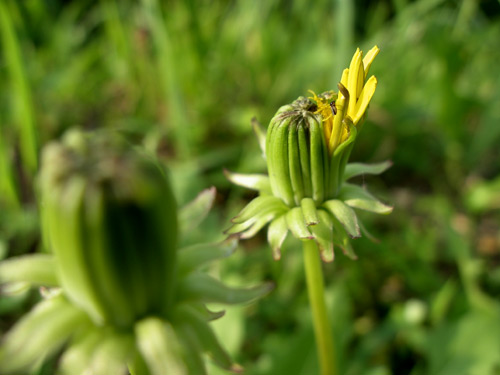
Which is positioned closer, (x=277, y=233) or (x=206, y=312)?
(x=206, y=312)

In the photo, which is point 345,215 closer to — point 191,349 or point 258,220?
point 258,220

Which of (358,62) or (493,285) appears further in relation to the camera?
(493,285)

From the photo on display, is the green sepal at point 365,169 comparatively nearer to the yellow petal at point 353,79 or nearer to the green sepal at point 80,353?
the yellow petal at point 353,79

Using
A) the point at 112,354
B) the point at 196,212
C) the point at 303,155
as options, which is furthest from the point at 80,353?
the point at 303,155

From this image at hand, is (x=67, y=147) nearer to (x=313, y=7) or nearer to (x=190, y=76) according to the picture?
(x=190, y=76)

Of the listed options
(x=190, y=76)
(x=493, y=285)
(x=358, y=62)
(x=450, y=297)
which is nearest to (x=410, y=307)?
(x=450, y=297)

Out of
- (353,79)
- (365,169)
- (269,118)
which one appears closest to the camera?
(353,79)
